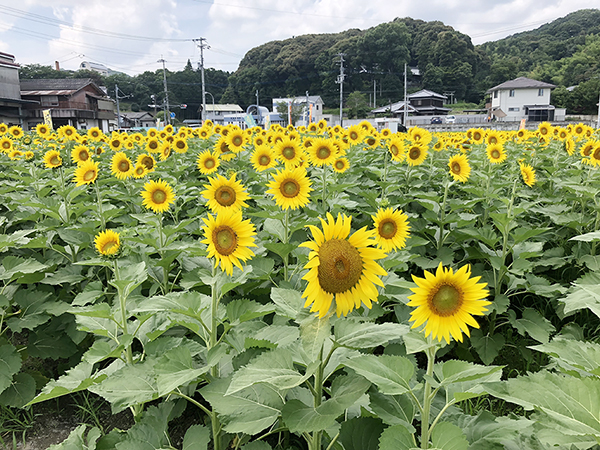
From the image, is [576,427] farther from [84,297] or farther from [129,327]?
[84,297]

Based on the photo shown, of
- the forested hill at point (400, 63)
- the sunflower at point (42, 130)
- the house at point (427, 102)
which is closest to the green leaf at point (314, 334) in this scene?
the sunflower at point (42, 130)

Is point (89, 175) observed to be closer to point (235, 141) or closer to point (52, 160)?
point (52, 160)

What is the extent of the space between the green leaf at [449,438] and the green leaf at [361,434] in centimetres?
25

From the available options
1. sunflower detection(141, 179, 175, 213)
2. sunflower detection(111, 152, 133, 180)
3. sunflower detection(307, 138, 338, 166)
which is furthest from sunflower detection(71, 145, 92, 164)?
sunflower detection(307, 138, 338, 166)

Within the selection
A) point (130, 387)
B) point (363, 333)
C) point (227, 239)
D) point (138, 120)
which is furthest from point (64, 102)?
point (363, 333)

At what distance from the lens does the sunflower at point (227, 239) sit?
1.75m

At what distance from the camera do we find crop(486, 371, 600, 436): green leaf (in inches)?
41.4

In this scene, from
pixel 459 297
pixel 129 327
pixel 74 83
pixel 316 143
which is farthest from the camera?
pixel 74 83

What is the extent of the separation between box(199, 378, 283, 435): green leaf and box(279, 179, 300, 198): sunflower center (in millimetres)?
1498

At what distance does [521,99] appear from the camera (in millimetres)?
71312

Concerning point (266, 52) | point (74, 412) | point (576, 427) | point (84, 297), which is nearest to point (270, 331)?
point (576, 427)

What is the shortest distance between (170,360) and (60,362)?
2246 millimetres

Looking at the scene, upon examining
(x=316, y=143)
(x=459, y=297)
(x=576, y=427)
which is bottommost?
(x=576, y=427)

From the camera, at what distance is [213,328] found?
5.93 feet
